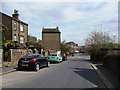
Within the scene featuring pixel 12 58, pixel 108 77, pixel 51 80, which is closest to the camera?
pixel 51 80

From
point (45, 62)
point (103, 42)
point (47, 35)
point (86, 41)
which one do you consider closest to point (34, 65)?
point (45, 62)

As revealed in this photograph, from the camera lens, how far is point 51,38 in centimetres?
9950

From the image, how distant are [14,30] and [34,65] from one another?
33571 mm

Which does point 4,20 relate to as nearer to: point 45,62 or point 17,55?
point 17,55

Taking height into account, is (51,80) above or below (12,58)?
below

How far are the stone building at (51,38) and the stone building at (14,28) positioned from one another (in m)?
36.7

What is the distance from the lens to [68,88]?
11.9m

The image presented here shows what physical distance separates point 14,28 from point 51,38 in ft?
149

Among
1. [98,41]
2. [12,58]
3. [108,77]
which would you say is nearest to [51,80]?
[108,77]

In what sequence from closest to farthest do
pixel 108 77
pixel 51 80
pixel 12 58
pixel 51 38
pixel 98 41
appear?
pixel 51 80 < pixel 108 77 < pixel 12 58 < pixel 98 41 < pixel 51 38

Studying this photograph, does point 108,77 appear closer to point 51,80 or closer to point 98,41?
point 51,80

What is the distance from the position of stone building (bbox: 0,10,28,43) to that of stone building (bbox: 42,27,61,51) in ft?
121

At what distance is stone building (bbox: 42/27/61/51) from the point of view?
3831 inches

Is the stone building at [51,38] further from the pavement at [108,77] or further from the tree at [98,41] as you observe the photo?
the pavement at [108,77]
